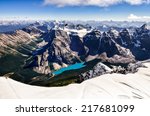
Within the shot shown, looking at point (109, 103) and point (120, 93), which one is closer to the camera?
point (109, 103)

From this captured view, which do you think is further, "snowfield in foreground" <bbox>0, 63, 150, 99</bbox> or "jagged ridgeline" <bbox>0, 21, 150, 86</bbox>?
"jagged ridgeline" <bbox>0, 21, 150, 86</bbox>

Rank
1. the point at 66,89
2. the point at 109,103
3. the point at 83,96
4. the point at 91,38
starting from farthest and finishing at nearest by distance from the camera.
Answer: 1. the point at 91,38
2. the point at 66,89
3. the point at 83,96
4. the point at 109,103

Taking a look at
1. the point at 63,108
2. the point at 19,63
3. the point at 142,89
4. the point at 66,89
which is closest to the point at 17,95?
the point at 66,89

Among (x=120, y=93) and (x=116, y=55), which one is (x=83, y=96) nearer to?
(x=120, y=93)

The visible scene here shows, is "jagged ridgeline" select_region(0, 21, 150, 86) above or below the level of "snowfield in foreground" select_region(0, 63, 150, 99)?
below

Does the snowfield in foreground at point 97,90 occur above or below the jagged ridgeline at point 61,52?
above

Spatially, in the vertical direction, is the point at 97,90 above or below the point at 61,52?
above

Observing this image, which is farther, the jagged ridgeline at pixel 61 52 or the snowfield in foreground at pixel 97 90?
the jagged ridgeline at pixel 61 52

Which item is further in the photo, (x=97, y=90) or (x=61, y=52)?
(x=61, y=52)
